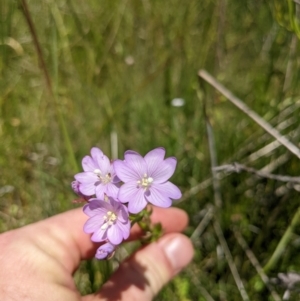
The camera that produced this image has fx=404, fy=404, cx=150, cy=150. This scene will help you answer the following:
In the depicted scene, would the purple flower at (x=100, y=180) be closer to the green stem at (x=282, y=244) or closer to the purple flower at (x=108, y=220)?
the purple flower at (x=108, y=220)

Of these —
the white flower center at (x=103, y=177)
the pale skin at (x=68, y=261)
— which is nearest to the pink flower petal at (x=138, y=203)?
the white flower center at (x=103, y=177)

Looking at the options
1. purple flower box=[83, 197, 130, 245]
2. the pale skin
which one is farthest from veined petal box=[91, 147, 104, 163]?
the pale skin

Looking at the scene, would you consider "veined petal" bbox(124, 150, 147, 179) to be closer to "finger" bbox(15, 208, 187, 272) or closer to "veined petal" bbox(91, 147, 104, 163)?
"veined petal" bbox(91, 147, 104, 163)

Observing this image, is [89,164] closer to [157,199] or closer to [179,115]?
[157,199]

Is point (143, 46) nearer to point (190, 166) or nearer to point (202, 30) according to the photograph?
point (202, 30)

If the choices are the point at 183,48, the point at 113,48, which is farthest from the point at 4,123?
the point at 183,48

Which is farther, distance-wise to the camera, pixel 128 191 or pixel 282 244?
pixel 282 244

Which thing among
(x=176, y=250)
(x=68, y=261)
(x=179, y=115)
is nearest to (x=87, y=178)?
(x=68, y=261)
